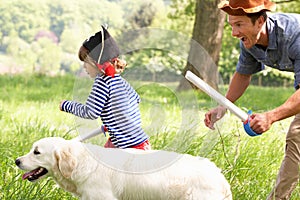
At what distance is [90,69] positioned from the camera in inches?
124

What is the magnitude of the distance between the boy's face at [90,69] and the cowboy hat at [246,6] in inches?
29.1

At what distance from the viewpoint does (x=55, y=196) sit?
3.66 metres

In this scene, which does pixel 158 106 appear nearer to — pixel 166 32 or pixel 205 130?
pixel 205 130

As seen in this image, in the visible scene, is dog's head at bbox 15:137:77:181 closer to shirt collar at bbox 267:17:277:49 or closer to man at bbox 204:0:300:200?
man at bbox 204:0:300:200

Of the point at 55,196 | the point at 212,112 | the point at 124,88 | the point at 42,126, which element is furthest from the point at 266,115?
the point at 42,126

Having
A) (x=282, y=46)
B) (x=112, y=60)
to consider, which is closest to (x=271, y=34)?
(x=282, y=46)

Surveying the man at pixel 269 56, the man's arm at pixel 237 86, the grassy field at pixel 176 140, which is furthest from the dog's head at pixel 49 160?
the man's arm at pixel 237 86

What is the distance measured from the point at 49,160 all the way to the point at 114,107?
418 mm

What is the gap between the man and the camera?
3061 millimetres

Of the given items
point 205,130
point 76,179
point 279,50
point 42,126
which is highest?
point 279,50

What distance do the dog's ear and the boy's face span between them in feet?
1.29

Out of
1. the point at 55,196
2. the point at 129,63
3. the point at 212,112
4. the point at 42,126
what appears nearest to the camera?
the point at 129,63

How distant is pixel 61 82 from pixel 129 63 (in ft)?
28.2

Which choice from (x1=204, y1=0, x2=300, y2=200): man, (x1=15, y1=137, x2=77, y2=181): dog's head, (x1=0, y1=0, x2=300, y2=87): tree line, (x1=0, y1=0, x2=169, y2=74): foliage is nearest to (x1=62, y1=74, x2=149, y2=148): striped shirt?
(x1=15, y1=137, x2=77, y2=181): dog's head
